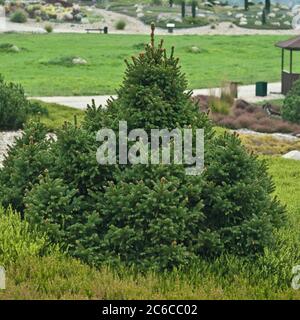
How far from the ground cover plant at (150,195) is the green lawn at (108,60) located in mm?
16411

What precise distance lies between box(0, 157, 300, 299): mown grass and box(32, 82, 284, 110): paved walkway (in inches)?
651

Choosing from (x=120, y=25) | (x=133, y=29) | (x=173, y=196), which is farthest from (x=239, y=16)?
(x=173, y=196)

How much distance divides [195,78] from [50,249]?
27.0 meters

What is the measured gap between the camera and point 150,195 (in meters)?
7.31

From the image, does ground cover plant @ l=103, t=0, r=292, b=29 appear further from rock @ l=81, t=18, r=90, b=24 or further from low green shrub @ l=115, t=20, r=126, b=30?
rock @ l=81, t=18, r=90, b=24

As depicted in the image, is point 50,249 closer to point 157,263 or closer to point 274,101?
point 157,263

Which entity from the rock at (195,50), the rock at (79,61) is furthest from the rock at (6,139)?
the rock at (195,50)

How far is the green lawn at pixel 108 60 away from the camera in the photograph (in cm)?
3162

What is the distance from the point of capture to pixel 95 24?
214 ft

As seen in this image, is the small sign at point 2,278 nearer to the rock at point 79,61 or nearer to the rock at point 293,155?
the rock at point 293,155

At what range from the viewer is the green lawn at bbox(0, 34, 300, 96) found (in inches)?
1245

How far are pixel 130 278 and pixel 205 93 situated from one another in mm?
21884

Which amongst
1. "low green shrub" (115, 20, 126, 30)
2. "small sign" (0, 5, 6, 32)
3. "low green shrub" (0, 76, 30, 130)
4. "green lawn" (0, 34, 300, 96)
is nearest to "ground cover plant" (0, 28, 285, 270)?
"low green shrub" (0, 76, 30, 130)
